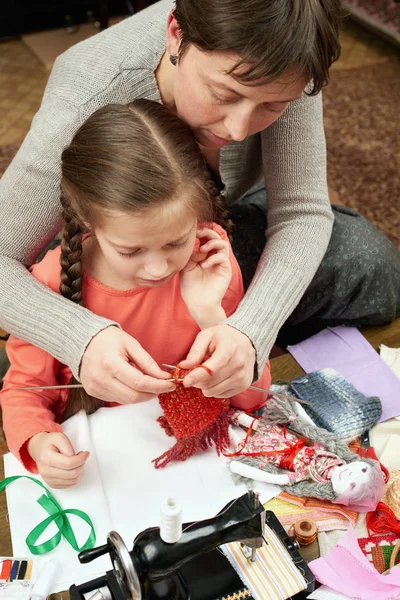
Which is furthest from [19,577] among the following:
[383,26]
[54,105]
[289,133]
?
[383,26]

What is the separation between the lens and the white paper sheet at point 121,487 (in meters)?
1.08

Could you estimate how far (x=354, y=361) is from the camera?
4.74 feet

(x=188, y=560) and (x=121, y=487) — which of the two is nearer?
(x=188, y=560)

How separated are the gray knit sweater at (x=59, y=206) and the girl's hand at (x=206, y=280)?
5 cm

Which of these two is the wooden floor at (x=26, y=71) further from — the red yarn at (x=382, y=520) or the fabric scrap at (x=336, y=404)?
the red yarn at (x=382, y=520)

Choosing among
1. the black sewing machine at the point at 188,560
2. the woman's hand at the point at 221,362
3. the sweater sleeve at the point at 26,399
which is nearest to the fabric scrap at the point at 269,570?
the black sewing machine at the point at 188,560

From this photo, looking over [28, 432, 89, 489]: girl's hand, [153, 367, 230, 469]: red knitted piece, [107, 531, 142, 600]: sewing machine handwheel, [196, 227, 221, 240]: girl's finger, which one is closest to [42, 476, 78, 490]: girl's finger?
[28, 432, 89, 489]: girl's hand

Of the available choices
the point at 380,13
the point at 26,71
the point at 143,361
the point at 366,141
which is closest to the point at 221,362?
the point at 143,361

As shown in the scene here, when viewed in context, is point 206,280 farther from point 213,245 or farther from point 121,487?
point 121,487

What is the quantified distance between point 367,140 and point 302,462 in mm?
2196

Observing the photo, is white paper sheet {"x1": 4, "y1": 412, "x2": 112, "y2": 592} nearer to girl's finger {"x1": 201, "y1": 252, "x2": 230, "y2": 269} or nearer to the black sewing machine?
the black sewing machine

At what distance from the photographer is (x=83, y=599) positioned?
3.08 ft

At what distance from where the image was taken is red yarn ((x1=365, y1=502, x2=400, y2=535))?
1110 millimetres

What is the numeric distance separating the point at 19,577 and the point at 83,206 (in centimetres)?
57
